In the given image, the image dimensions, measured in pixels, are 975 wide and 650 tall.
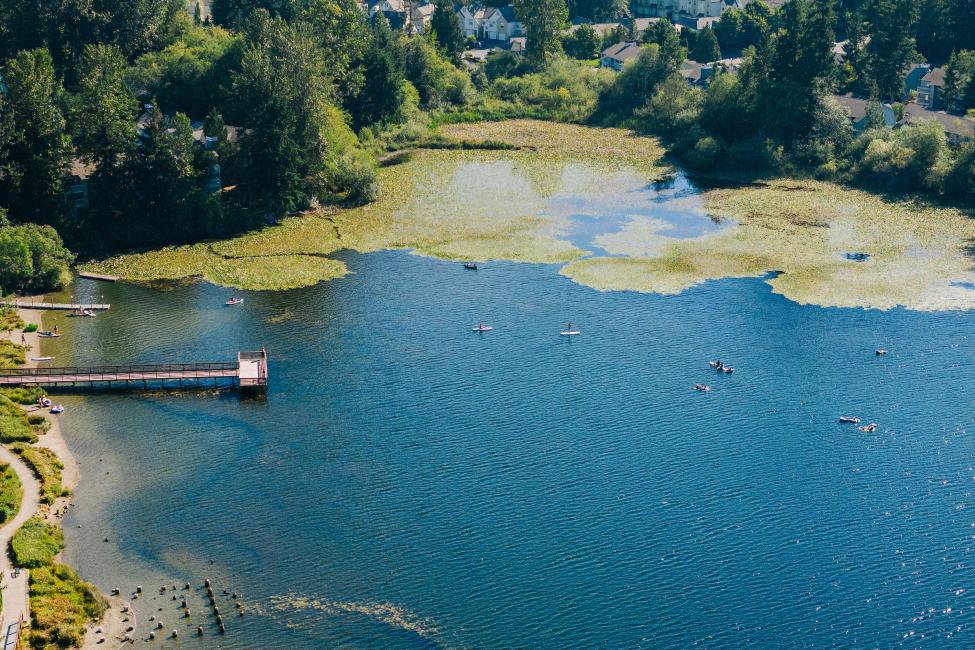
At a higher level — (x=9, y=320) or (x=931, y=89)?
(x=931, y=89)

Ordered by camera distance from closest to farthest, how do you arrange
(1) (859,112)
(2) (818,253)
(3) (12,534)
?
(3) (12,534) → (2) (818,253) → (1) (859,112)

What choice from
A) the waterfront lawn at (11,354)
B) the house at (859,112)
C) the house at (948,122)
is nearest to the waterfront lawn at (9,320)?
the waterfront lawn at (11,354)

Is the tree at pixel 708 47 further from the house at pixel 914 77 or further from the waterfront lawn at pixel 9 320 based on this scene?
the waterfront lawn at pixel 9 320

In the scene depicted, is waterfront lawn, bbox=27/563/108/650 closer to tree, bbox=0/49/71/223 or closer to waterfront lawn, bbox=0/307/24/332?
waterfront lawn, bbox=0/307/24/332

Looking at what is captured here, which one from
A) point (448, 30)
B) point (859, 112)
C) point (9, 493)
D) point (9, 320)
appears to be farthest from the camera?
point (448, 30)

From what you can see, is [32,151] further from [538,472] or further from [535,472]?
[538,472]

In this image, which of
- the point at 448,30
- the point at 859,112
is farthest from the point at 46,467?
the point at 448,30

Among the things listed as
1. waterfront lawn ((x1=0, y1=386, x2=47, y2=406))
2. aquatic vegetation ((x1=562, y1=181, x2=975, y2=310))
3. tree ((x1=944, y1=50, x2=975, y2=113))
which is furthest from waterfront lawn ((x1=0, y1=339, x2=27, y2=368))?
tree ((x1=944, y1=50, x2=975, y2=113))
